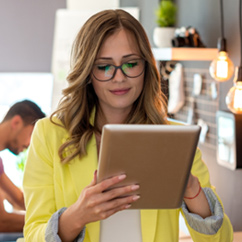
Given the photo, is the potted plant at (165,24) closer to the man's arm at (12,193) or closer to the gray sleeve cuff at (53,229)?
the man's arm at (12,193)

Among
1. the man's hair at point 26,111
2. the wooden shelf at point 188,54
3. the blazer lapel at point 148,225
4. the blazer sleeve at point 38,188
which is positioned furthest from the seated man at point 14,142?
the blazer lapel at point 148,225

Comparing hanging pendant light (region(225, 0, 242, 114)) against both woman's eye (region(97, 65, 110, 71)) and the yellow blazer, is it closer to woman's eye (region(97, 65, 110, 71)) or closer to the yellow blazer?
the yellow blazer

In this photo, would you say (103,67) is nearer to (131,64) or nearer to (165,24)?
(131,64)

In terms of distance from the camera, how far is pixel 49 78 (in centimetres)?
451

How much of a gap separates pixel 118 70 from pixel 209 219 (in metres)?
0.51

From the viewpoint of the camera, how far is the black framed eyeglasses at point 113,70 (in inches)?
61.9

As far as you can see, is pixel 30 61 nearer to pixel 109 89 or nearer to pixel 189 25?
pixel 189 25

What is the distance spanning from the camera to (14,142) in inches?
107

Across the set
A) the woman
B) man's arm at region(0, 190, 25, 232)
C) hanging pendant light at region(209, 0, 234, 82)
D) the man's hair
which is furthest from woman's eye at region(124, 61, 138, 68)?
man's arm at region(0, 190, 25, 232)

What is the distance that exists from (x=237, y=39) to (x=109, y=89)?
1.03 meters

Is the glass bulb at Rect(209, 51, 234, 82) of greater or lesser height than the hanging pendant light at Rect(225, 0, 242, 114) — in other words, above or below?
above

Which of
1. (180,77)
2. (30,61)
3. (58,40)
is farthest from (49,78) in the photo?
(180,77)

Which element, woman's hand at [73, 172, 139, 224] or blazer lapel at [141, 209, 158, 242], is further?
blazer lapel at [141, 209, 158, 242]

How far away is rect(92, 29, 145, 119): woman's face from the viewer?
62.1 inches
